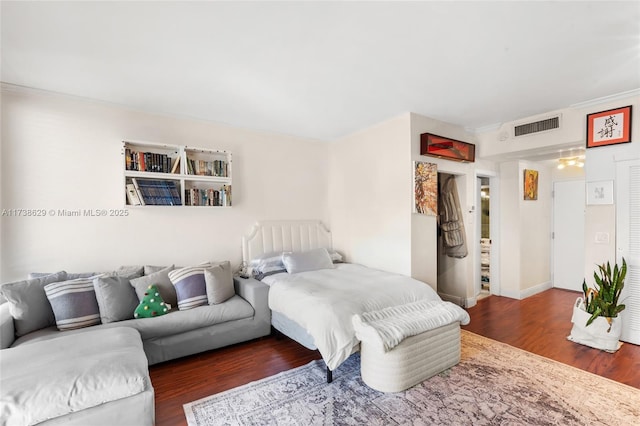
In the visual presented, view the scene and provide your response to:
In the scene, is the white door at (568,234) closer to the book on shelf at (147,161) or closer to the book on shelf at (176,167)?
the book on shelf at (176,167)

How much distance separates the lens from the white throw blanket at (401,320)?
214 centimetres

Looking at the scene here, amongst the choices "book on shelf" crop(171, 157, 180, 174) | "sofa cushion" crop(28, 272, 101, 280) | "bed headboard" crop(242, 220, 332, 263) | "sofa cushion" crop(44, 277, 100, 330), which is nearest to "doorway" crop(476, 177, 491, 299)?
"bed headboard" crop(242, 220, 332, 263)

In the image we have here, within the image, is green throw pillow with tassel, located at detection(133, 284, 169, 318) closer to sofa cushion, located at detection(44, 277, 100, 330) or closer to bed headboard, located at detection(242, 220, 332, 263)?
sofa cushion, located at detection(44, 277, 100, 330)

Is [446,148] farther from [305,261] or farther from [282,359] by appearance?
[282,359]

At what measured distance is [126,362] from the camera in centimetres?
172

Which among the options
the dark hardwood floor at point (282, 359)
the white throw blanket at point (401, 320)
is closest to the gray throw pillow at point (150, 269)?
the dark hardwood floor at point (282, 359)

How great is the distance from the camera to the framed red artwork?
3558 mm

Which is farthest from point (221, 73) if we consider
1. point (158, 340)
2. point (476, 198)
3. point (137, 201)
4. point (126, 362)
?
point (476, 198)

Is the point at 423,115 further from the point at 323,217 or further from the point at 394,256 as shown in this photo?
the point at 323,217

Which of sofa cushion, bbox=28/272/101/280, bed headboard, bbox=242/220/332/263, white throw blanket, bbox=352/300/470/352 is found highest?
bed headboard, bbox=242/220/332/263

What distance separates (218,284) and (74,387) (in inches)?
62.4

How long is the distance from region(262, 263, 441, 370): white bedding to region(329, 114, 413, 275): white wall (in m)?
0.49

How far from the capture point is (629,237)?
303 cm

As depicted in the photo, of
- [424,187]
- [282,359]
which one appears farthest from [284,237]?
[424,187]
